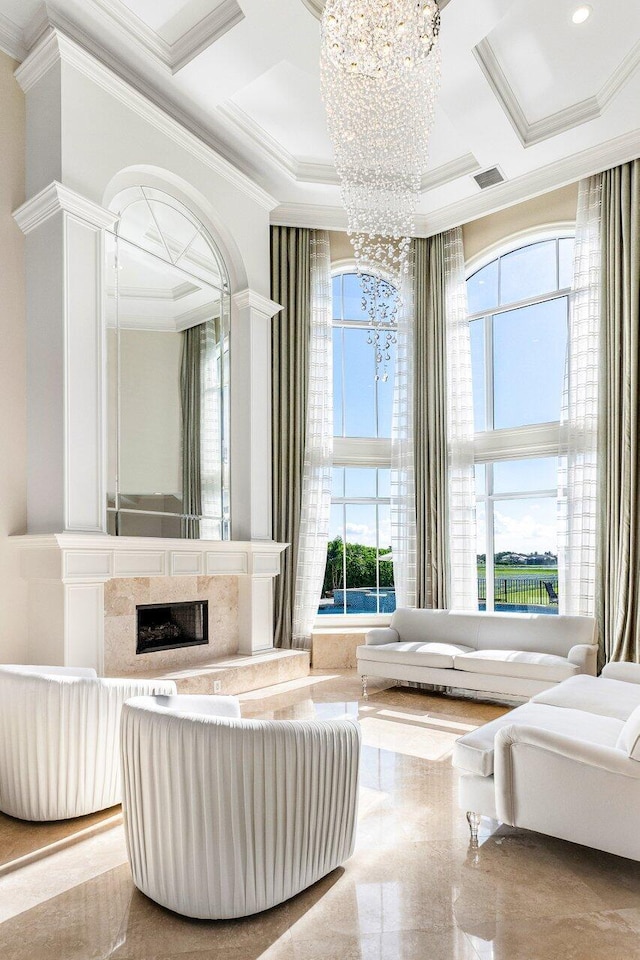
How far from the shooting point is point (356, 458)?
796cm

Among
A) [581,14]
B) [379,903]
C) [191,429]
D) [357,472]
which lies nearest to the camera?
[379,903]

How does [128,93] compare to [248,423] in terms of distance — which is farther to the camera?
[248,423]

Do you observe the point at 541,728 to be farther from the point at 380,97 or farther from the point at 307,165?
the point at 307,165

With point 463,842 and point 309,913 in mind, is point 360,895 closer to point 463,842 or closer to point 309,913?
point 309,913

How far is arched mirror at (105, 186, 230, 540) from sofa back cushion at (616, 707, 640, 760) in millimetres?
3879

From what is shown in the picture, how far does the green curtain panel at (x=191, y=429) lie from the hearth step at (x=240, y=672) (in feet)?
3.87

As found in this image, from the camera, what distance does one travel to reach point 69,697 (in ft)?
10.7

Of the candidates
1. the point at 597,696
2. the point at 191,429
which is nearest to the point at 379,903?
the point at 597,696

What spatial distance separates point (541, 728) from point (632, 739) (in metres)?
0.38

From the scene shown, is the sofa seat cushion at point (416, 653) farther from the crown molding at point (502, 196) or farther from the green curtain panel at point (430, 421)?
the crown molding at point (502, 196)

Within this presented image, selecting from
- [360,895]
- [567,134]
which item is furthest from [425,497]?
[360,895]

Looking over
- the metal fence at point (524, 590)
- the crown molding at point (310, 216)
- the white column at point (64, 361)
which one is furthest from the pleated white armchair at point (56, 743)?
the crown molding at point (310, 216)

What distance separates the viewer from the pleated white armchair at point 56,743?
128 inches

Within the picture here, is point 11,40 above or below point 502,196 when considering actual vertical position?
above
